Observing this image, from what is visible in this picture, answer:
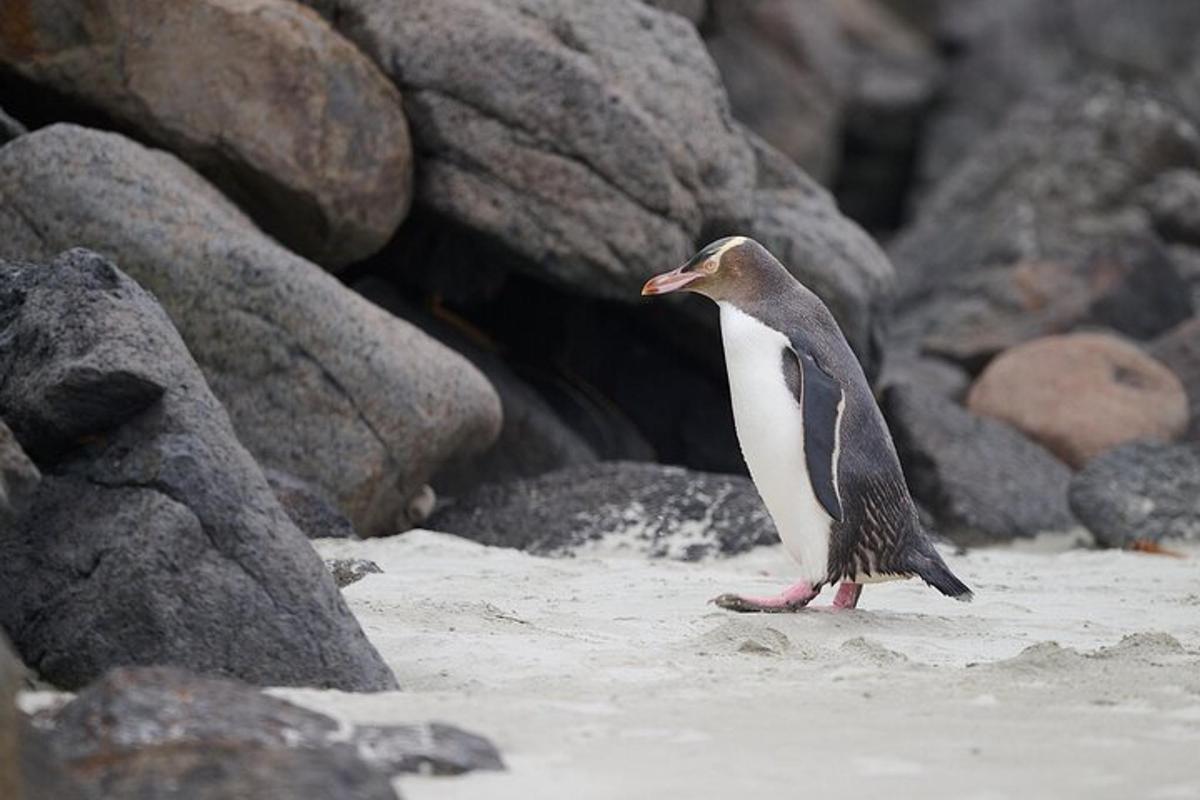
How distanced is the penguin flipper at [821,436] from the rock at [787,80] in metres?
10.3

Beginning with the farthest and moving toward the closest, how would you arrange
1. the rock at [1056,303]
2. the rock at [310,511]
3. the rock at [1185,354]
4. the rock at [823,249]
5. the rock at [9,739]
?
the rock at [1056,303]
the rock at [1185,354]
the rock at [823,249]
the rock at [310,511]
the rock at [9,739]

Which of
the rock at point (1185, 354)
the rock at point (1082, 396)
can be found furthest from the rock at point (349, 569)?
the rock at point (1185, 354)

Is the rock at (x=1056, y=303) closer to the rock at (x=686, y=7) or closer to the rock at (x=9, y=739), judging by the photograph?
the rock at (x=686, y=7)

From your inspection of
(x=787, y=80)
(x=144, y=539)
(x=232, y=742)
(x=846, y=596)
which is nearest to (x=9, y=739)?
(x=232, y=742)

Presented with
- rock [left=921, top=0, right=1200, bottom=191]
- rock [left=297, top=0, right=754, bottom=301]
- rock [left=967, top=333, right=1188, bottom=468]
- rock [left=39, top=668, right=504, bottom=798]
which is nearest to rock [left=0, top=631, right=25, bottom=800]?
rock [left=39, top=668, right=504, bottom=798]

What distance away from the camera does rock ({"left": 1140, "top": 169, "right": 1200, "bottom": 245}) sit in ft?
47.2

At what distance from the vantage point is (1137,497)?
838 cm

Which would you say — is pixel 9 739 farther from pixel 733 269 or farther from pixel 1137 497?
pixel 1137 497

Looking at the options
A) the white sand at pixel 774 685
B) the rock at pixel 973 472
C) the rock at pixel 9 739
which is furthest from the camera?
the rock at pixel 973 472

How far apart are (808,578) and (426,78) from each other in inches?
130

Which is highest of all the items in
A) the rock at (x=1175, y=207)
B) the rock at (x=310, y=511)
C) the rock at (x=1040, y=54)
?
the rock at (x=1040, y=54)

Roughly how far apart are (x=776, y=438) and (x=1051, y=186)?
31.6 ft

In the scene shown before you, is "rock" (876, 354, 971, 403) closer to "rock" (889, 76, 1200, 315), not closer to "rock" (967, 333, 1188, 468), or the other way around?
"rock" (967, 333, 1188, 468)

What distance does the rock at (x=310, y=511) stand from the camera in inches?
254
